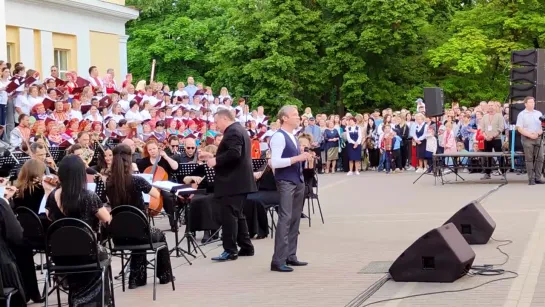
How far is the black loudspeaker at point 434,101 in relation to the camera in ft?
90.1

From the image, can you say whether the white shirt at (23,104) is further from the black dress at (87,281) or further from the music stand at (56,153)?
the black dress at (87,281)

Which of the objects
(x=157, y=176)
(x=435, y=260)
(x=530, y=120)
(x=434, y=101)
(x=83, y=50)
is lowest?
(x=435, y=260)

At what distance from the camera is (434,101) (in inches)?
1084

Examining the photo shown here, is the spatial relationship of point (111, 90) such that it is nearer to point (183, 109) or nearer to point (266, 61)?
point (183, 109)

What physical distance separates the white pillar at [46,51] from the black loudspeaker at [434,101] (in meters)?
14.3

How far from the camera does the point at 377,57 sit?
4956 centimetres

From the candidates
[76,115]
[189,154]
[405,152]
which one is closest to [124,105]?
[76,115]

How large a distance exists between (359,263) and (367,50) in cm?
3653

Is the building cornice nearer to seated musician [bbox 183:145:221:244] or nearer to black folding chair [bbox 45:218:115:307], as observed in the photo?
seated musician [bbox 183:145:221:244]

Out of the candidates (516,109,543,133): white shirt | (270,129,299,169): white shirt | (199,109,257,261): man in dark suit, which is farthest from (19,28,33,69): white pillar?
(270,129,299,169): white shirt

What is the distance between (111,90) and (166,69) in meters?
34.3

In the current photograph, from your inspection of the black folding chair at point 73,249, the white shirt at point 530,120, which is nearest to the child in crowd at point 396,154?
the white shirt at point 530,120

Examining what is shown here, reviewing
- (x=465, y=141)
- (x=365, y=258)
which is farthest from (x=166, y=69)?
(x=365, y=258)

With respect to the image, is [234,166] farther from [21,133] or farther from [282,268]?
[21,133]
